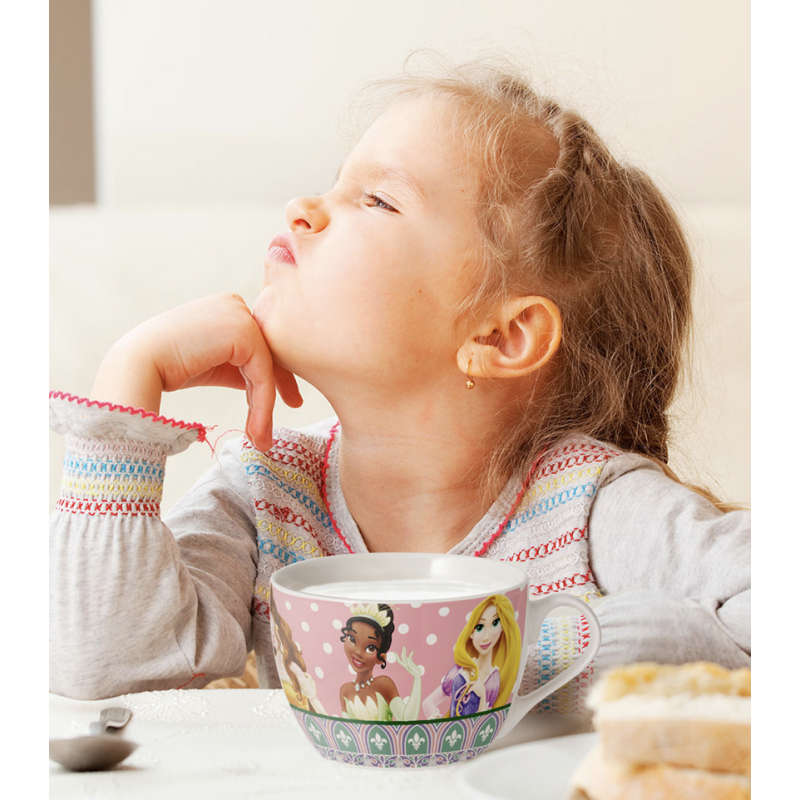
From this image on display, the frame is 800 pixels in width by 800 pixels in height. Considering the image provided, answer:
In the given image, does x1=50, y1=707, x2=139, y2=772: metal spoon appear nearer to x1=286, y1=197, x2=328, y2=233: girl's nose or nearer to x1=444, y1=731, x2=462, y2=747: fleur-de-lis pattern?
x1=444, y1=731, x2=462, y2=747: fleur-de-lis pattern

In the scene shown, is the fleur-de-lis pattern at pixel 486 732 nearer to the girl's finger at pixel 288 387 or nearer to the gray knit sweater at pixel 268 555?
the gray knit sweater at pixel 268 555

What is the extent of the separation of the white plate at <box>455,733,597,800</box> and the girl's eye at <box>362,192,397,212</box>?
23 cm

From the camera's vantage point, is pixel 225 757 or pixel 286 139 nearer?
pixel 225 757

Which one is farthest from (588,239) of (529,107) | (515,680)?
(515,680)

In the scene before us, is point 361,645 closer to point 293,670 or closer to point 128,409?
point 293,670

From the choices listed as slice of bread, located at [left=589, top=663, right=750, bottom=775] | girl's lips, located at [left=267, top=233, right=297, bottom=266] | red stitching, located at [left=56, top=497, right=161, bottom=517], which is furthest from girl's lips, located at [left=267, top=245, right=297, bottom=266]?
slice of bread, located at [left=589, top=663, right=750, bottom=775]

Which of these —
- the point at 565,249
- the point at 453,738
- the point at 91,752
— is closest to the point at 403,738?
the point at 453,738

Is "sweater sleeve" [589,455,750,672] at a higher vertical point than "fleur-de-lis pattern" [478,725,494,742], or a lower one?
higher

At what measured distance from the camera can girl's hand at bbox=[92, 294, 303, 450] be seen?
0.42 metres

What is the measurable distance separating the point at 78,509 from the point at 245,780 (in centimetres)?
14

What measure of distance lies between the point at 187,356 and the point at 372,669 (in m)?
0.19

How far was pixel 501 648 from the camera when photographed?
0.31 m

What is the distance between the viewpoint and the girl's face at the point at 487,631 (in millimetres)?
299

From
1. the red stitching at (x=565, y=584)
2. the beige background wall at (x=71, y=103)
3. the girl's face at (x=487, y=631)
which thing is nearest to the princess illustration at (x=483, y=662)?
the girl's face at (x=487, y=631)
